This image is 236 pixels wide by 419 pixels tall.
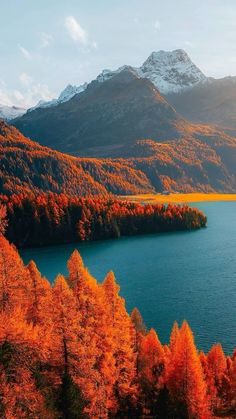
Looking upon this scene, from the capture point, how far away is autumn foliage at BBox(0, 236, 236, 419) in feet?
137

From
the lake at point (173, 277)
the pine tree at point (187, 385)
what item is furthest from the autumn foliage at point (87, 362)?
the lake at point (173, 277)

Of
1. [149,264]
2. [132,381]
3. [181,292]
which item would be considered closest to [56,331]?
[132,381]

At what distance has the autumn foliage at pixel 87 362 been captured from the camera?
137 ft

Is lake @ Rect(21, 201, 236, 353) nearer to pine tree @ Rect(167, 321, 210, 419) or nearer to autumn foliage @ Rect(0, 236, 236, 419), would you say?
autumn foliage @ Rect(0, 236, 236, 419)

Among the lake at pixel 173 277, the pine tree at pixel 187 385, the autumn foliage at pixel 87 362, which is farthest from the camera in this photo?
the lake at pixel 173 277

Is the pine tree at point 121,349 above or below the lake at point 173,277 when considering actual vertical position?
below

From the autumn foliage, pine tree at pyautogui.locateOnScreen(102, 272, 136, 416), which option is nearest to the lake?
the autumn foliage

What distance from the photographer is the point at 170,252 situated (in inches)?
6969

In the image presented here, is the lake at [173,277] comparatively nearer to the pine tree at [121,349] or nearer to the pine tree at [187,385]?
the pine tree at [187,385]

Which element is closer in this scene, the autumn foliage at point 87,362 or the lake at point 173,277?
the autumn foliage at point 87,362

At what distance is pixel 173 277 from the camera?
13725cm

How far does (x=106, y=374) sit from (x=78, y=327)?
8.00 metres

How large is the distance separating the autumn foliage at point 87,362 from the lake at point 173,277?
2558cm

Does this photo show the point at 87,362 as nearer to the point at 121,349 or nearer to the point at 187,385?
the point at 121,349
